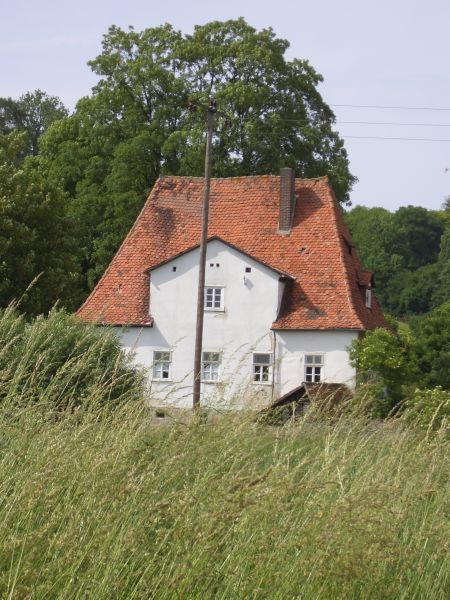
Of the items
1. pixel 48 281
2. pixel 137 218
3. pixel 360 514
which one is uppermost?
pixel 137 218

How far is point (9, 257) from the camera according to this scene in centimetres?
3572

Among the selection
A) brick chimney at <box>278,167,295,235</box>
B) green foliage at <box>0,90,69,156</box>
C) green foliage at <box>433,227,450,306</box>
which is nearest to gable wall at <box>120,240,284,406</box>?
brick chimney at <box>278,167,295,235</box>

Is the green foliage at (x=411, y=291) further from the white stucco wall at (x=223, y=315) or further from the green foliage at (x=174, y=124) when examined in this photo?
the white stucco wall at (x=223, y=315)

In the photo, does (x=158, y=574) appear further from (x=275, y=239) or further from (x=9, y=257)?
(x=275, y=239)

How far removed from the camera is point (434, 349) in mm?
30391

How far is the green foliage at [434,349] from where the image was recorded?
29797 mm

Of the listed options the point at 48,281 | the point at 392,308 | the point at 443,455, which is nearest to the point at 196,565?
the point at 443,455

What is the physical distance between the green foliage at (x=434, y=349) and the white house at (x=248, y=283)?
5416mm

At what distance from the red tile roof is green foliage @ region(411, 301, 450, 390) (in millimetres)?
5753

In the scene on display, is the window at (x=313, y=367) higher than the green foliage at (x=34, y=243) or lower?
lower

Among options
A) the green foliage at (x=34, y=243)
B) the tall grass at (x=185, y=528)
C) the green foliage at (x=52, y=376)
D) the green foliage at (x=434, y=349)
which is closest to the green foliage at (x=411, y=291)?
the green foliage at (x=34, y=243)

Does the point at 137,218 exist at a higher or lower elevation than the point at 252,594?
higher

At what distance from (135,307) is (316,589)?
33501 mm

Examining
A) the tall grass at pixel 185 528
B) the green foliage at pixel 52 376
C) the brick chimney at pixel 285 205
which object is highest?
the brick chimney at pixel 285 205
